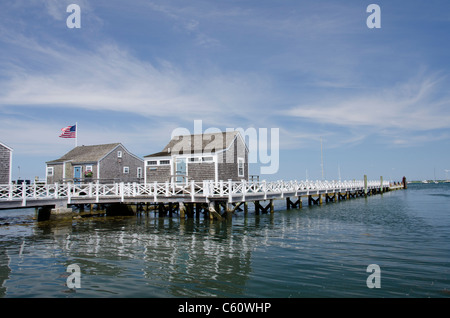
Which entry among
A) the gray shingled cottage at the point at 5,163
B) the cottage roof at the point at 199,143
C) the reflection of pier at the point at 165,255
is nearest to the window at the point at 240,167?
the cottage roof at the point at 199,143

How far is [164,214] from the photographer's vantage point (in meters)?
30.6

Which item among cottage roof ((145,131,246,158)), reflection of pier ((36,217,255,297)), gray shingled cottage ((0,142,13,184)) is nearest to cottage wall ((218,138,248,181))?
cottage roof ((145,131,246,158))

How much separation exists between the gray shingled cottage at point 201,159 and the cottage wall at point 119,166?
9312 millimetres

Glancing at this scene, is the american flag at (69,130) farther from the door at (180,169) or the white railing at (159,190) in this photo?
the door at (180,169)

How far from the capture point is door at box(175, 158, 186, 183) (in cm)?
2894

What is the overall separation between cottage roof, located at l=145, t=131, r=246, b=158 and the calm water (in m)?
9.69

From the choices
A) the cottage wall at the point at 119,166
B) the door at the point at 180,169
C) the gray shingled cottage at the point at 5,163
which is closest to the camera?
the gray shingled cottage at the point at 5,163

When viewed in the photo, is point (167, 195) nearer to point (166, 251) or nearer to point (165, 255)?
point (166, 251)

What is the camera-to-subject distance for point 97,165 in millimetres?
36875

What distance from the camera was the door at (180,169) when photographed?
2894 centimetres

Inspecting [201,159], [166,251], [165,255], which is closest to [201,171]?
[201,159]
